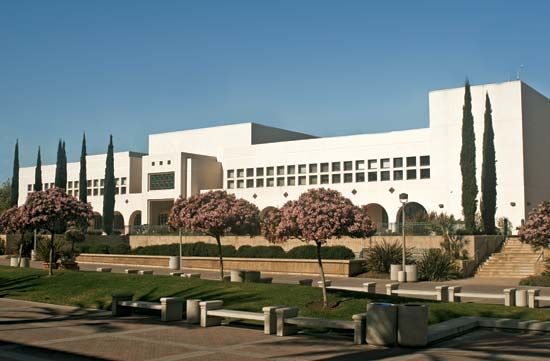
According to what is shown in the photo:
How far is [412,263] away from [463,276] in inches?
100

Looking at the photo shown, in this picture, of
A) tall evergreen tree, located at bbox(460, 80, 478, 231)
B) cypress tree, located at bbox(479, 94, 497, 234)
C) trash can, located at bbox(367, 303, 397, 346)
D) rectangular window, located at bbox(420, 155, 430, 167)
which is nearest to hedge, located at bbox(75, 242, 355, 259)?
tall evergreen tree, located at bbox(460, 80, 478, 231)

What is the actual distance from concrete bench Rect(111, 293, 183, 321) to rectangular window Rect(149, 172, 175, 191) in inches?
1678

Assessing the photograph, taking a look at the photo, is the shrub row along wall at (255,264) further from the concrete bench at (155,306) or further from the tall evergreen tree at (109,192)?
the concrete bench at (155,306)

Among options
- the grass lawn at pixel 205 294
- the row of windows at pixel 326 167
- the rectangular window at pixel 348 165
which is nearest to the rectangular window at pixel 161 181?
the row of windows at pixel 326 167

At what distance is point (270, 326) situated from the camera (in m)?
14.6

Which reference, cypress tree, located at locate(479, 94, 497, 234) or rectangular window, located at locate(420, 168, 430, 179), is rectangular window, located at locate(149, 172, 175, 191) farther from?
cypress tree, located at locate(479, 94, 497, 234)

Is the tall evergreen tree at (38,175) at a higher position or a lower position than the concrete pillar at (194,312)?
higher

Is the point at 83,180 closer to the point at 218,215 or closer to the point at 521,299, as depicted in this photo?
the point at 218,215

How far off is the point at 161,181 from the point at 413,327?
50920 millimetres

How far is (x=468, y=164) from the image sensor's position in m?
42.6

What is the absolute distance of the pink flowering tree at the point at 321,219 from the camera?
664 inches

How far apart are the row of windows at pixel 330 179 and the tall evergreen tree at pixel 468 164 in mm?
5871

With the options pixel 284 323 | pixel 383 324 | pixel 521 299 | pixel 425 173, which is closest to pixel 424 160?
pixel 425 173

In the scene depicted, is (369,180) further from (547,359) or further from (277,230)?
(547,359)
